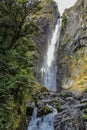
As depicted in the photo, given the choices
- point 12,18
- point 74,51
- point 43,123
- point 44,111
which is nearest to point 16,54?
point 12,18

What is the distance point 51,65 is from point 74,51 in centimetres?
513

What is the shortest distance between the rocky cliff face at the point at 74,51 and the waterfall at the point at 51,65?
1005 mm

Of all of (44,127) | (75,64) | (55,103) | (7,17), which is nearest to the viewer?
(7,17)

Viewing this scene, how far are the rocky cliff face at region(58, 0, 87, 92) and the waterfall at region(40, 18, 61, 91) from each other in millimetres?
1005

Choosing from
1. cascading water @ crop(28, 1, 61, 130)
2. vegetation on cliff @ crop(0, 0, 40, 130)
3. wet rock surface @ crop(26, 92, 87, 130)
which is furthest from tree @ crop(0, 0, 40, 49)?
cascading water @ crop(28, 1, 61, 130)

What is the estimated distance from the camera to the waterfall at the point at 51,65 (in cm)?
4403

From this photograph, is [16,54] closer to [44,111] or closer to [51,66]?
[44,111]

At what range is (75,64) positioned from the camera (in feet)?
142

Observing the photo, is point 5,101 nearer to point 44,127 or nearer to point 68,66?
point 44,127

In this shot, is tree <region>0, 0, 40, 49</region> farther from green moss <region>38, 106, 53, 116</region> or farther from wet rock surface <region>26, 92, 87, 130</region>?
green moss <region>38, 106, 53, 116</region>

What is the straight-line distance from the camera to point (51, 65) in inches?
1859

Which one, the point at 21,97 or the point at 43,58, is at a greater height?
the point at 43,58

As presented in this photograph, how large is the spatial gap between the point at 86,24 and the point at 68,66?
25.1 feet

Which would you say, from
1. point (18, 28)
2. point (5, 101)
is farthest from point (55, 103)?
point (5, 101)
